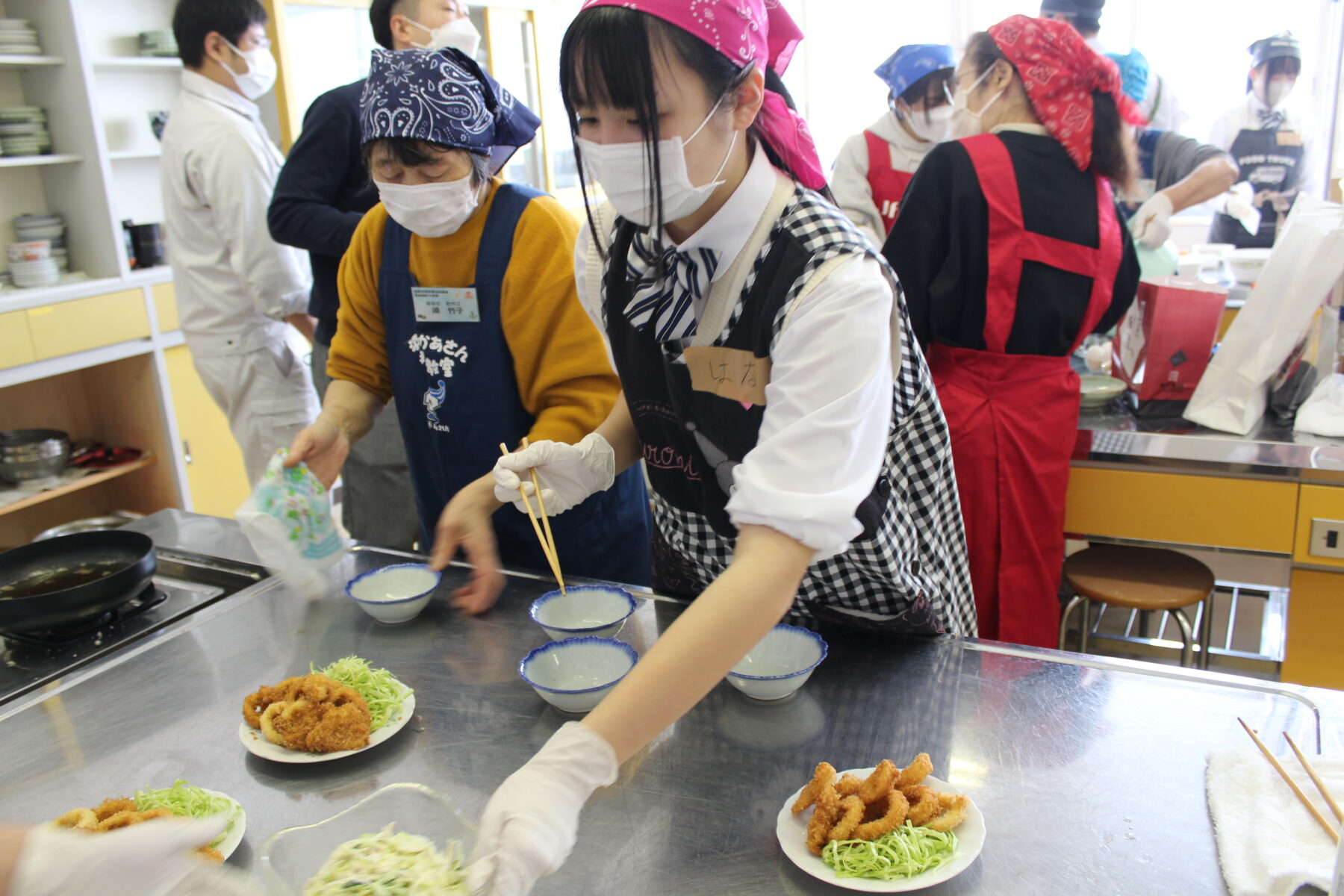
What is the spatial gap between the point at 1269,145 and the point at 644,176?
5.09 metres

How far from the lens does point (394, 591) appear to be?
1636 mm

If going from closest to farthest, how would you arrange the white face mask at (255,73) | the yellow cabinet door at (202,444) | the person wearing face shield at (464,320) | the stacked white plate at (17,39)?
the person wearing face shield at (464,320) < the white face mask at (255,73) < the stacked white plate at (17,39) < the yellow cabinet door at (202,444)

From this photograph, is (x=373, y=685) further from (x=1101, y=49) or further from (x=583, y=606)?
(x=1101, y=49)

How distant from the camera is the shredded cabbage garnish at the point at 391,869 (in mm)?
866

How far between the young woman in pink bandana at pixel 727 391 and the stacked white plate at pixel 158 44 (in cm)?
369

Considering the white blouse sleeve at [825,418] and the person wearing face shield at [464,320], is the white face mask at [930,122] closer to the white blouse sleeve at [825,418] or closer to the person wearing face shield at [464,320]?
the person wearing face shield at [464,320]

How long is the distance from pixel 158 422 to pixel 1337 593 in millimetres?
4127

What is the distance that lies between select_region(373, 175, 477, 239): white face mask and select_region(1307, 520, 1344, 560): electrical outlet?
204 cm

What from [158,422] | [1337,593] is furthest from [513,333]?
[158,422]

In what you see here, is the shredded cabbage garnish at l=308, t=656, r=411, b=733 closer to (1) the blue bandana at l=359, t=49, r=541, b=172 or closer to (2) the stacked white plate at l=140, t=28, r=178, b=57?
(1) the blue bandana at l=359, t=49, r=541, b=172

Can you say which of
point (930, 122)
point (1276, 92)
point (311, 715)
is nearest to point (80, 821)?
point (311, 715)

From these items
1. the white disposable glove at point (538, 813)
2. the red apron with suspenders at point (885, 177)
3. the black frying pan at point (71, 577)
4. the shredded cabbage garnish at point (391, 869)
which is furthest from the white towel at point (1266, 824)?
the red apron with suspenders at point (885, 177)

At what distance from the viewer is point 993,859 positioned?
0.98m

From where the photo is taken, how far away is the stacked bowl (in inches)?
142
